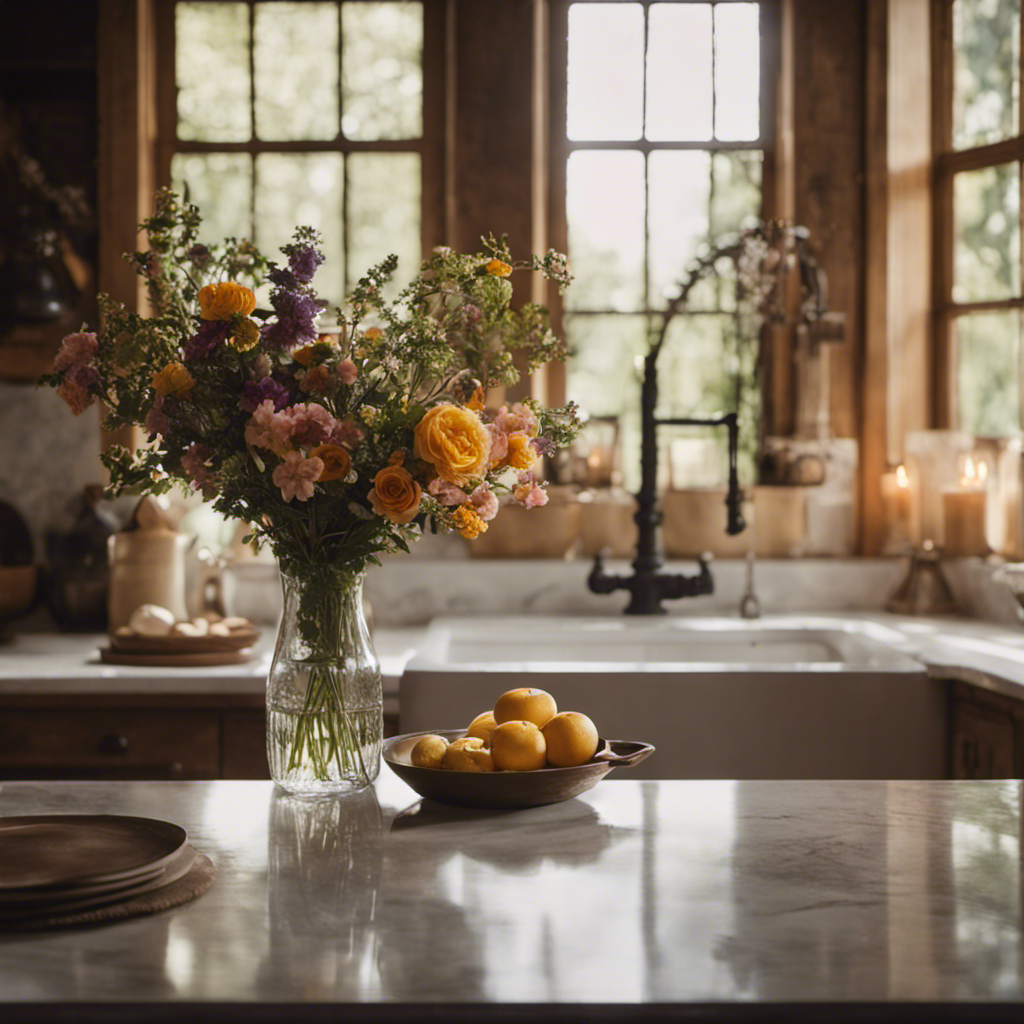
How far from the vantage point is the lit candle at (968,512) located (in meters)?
2.93

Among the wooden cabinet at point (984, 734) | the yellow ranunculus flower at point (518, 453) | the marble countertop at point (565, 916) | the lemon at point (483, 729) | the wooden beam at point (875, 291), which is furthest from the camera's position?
the wooden beam at point (875, 291)

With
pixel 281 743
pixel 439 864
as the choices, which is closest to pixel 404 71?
pixel 281 743

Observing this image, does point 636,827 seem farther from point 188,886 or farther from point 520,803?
point 188,886

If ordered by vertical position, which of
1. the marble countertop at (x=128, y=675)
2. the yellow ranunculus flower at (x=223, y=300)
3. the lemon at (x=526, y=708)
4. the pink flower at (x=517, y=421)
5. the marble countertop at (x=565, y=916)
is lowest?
the marble countertop at (x=128, y=675)

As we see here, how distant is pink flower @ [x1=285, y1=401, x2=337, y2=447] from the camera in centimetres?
120

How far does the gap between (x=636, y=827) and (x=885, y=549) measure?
2.07 m

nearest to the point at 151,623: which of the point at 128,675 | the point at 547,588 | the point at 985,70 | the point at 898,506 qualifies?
the point at 128,675

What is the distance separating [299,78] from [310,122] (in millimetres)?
120

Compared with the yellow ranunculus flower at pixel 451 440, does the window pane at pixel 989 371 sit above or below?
above

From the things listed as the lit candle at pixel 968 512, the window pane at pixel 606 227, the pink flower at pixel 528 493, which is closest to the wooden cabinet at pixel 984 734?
the lit candle at pixel 968 512

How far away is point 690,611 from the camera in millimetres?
3033

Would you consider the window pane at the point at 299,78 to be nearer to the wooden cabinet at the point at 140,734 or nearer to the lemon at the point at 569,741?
the wooden cabinet at the point at 140,734

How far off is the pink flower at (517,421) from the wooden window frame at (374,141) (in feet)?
6.46

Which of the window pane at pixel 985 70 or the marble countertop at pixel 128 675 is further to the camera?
the window pane at pixel 985 70
